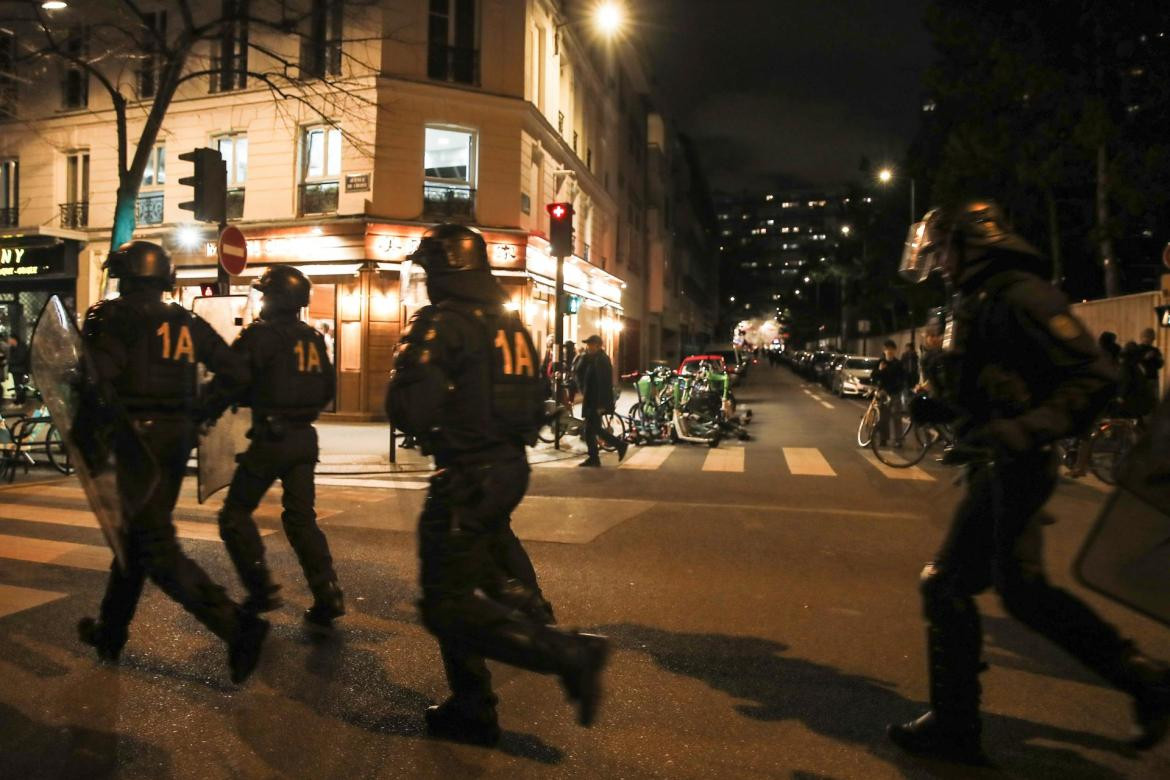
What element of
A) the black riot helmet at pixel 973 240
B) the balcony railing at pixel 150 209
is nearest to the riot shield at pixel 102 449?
the black riot helmet at pixel 973 240

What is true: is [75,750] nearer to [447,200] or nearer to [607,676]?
[607,676]

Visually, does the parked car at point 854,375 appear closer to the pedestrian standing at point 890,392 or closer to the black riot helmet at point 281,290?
the pedestrian standing at point 890,392

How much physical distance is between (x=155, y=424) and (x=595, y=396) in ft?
28.4

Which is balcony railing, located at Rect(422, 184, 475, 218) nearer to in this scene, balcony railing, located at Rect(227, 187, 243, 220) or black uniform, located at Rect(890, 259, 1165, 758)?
balcony railing, located at Rect(227, 187, 243, 220)

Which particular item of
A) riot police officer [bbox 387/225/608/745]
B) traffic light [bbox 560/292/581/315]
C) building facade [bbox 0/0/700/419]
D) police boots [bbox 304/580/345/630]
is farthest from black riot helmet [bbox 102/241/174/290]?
traffic light [bbox 560/292/581/315]

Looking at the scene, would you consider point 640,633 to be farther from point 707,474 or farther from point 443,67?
point 443,67

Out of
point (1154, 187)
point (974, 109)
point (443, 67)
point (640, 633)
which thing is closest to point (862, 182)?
point (974, 109)

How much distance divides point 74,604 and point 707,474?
7.71 m

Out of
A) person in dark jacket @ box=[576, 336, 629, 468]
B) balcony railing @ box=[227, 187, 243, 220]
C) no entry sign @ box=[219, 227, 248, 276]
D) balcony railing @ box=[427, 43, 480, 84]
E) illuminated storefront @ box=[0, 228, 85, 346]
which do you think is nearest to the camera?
no entry sign @ box=[219, 227, 248, 276]

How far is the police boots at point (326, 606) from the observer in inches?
187

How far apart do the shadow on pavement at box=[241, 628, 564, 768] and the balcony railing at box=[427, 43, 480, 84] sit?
1752 centimetres

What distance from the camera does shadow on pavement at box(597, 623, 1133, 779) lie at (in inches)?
130

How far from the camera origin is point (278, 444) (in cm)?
456

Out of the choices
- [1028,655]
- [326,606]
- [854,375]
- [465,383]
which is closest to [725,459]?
[1028,655]
